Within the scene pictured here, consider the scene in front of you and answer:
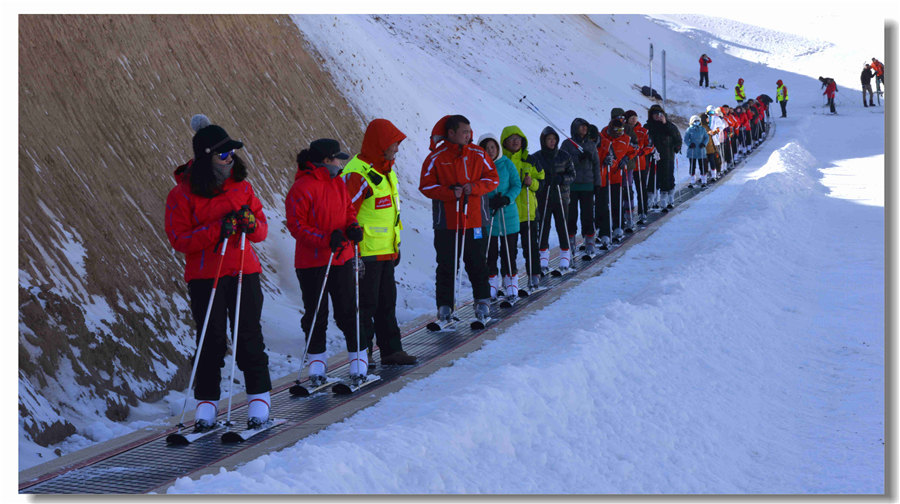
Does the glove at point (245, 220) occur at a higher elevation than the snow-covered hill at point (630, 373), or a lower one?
higher

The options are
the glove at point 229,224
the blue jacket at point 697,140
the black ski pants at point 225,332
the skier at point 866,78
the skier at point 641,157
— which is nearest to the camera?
the glove at point 229,224

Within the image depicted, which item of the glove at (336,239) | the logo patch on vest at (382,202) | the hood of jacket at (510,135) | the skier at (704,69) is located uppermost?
the skier at (704,69)

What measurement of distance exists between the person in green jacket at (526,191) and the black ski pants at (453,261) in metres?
1.75

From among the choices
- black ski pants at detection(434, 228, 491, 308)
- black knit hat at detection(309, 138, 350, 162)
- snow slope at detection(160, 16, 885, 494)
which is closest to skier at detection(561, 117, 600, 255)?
snow slope at detection(160, 16, 885, 494)

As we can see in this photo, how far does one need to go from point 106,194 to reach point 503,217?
13.9ft

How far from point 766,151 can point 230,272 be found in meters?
28.4

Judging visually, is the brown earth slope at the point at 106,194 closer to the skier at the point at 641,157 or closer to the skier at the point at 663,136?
the skier at the point at 641,157

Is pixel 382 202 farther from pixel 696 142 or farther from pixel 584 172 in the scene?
pixel 696 142

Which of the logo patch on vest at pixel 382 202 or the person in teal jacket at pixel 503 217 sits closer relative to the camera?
the logo patch on vest at pixel 382 202

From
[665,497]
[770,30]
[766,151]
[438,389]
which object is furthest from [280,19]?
[770,30]

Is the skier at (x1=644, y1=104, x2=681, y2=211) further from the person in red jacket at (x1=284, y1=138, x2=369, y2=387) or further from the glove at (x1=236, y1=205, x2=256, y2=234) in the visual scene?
the glove at (x1=236, y1=205, x2=256, y2=234)

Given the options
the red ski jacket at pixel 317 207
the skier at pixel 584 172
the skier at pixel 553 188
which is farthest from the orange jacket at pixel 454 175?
the skier at pixel 584 172

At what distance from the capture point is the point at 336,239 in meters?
7.25

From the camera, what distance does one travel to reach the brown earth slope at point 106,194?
804 cm
